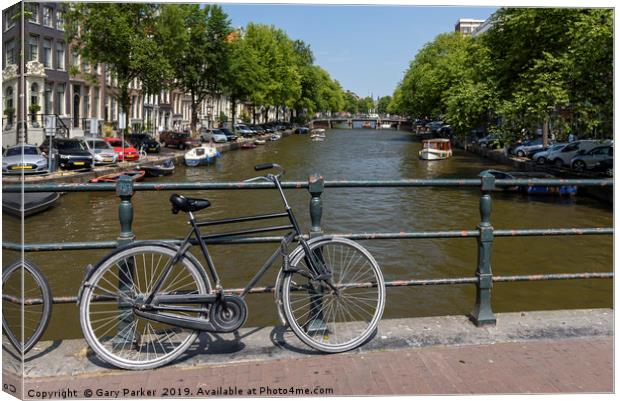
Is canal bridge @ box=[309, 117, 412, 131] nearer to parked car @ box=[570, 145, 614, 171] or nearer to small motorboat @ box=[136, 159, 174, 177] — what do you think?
parked car @ box=[570, 145, 614, 171]

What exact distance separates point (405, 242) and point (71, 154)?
18166 millimetres

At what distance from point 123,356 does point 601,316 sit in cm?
341

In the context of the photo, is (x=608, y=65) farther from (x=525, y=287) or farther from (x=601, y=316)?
(x=601, y=316)

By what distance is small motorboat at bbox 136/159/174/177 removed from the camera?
3186 cm

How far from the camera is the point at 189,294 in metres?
3.98

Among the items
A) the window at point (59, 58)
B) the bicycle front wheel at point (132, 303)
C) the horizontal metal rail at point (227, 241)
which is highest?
the window at point (59, 58)

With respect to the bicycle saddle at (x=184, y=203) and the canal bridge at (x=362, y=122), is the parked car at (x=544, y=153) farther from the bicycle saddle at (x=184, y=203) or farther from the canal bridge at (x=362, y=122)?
the canal bridge at (x=362, y=122)

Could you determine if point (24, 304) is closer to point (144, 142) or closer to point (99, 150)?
point (99, 150)

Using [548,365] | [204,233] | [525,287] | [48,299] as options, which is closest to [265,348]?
[204,233]

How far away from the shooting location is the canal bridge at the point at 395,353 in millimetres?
3682


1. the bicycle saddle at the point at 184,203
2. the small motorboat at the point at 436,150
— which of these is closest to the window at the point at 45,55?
the bicycle saddle at the point at 184,203

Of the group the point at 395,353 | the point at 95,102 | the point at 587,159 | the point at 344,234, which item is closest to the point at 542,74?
the point at 587,159

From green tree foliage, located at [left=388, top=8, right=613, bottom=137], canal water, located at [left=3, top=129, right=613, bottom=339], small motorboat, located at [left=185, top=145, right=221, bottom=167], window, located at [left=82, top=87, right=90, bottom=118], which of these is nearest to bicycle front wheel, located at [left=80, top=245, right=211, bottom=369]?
canal water, located at [left=3, top=129, right=613, bottom=339]

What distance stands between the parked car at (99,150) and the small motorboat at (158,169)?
143cm
